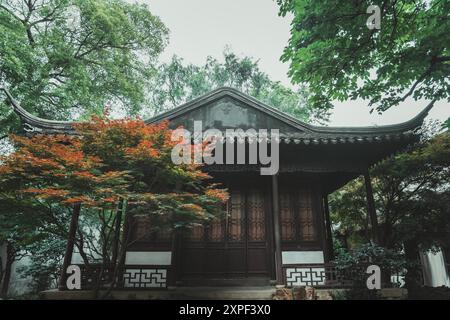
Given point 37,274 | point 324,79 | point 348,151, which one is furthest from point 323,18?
point 37,274

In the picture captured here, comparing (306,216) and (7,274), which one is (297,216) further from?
(7,274)

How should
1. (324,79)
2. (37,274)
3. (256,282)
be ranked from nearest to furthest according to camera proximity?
1. (324,79)
2. (256,282)
3. (37,274)

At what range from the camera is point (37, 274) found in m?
9.98

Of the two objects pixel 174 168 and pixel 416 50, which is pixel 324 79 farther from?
pixel 174 168

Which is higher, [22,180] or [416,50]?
[416,50]

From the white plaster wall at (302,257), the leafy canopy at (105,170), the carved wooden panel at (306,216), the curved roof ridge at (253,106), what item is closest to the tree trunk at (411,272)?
the white plaster wall at (302,257)

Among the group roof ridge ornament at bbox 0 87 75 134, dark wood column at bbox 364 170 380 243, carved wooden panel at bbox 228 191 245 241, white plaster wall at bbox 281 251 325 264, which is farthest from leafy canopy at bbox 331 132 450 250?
roof ridge ornament at bbox 0 87 75 134

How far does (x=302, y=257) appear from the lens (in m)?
8.09

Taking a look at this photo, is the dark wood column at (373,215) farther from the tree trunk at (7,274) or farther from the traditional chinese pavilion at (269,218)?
the tree trunk at (7,274)

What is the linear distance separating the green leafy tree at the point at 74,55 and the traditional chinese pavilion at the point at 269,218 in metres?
6.48

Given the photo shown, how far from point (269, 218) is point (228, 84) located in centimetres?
1800

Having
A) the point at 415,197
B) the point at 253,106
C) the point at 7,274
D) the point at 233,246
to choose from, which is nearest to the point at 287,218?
the point at 233,246

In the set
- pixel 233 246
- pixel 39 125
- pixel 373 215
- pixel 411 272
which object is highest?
pixel 39 125

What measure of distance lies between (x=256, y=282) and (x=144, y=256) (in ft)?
9.62
